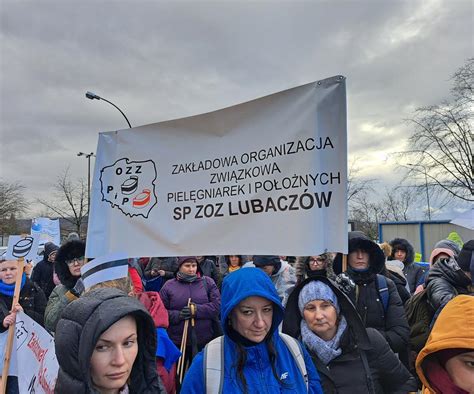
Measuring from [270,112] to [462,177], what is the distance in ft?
82.2

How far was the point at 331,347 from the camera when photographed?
2498 mm

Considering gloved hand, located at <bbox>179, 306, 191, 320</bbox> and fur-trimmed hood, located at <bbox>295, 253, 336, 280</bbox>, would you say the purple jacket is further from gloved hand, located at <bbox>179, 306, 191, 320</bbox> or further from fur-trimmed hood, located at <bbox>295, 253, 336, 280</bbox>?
fur-trimmed hood, located at <bbox>295, 253, 336, 280</bbox>

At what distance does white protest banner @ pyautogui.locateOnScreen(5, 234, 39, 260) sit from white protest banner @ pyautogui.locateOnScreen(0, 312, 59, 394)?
610 millimetres

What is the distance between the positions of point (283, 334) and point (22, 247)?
2698 mm

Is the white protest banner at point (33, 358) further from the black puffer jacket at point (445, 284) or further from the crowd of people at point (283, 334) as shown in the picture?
the black puffer jacket at point (445, 284)

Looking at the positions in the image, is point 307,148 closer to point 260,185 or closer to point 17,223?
point 260,185

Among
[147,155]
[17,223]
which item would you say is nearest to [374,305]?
[147,155]

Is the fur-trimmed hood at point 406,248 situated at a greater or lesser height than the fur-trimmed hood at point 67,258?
greater

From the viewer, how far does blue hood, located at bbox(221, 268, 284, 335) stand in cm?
215

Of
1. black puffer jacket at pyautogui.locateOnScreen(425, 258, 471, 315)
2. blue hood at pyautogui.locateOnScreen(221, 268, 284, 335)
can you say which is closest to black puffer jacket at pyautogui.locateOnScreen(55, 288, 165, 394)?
blue hood at pyautogui.locateOnScreen(221, 268, 284, 335)

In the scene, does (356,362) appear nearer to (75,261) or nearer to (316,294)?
(316,294)

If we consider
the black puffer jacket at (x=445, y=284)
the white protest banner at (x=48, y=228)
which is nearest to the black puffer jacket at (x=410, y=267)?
the black puffer jacket at (x=445, y=284)

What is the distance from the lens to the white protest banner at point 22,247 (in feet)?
12.4

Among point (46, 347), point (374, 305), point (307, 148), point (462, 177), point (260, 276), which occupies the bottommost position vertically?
point (46, 347)
